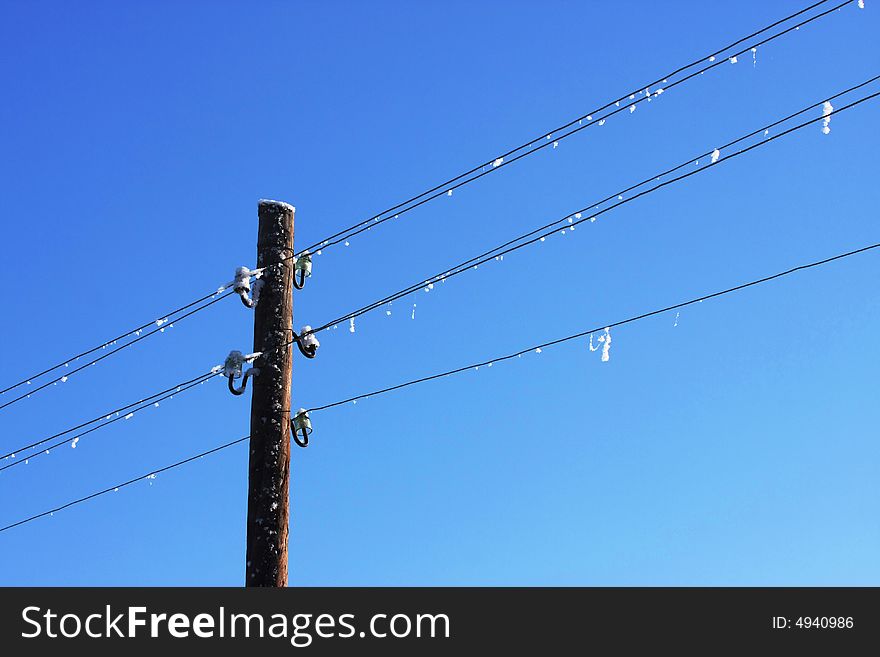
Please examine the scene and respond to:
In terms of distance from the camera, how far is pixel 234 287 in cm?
955

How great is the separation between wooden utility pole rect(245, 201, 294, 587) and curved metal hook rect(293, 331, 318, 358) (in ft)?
0.32

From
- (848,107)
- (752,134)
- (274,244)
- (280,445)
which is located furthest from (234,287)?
(848,107)

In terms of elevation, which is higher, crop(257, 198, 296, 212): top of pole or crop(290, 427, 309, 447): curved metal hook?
crop(257, 198, 296, 212): top of pole

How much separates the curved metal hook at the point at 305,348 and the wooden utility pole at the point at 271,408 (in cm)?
10

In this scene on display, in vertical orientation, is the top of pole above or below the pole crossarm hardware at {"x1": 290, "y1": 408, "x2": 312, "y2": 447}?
above

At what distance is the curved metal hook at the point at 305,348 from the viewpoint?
31.4ft

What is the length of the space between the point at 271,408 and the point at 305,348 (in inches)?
24.6

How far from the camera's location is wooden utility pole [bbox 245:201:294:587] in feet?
28.7

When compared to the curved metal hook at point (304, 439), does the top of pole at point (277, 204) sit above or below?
above

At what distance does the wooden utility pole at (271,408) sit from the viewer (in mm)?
8750

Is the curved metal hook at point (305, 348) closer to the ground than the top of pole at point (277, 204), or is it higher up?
closer to the ground

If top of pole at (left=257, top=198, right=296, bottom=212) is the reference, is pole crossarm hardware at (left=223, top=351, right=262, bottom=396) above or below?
below

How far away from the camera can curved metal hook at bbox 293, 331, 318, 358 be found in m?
9.58
